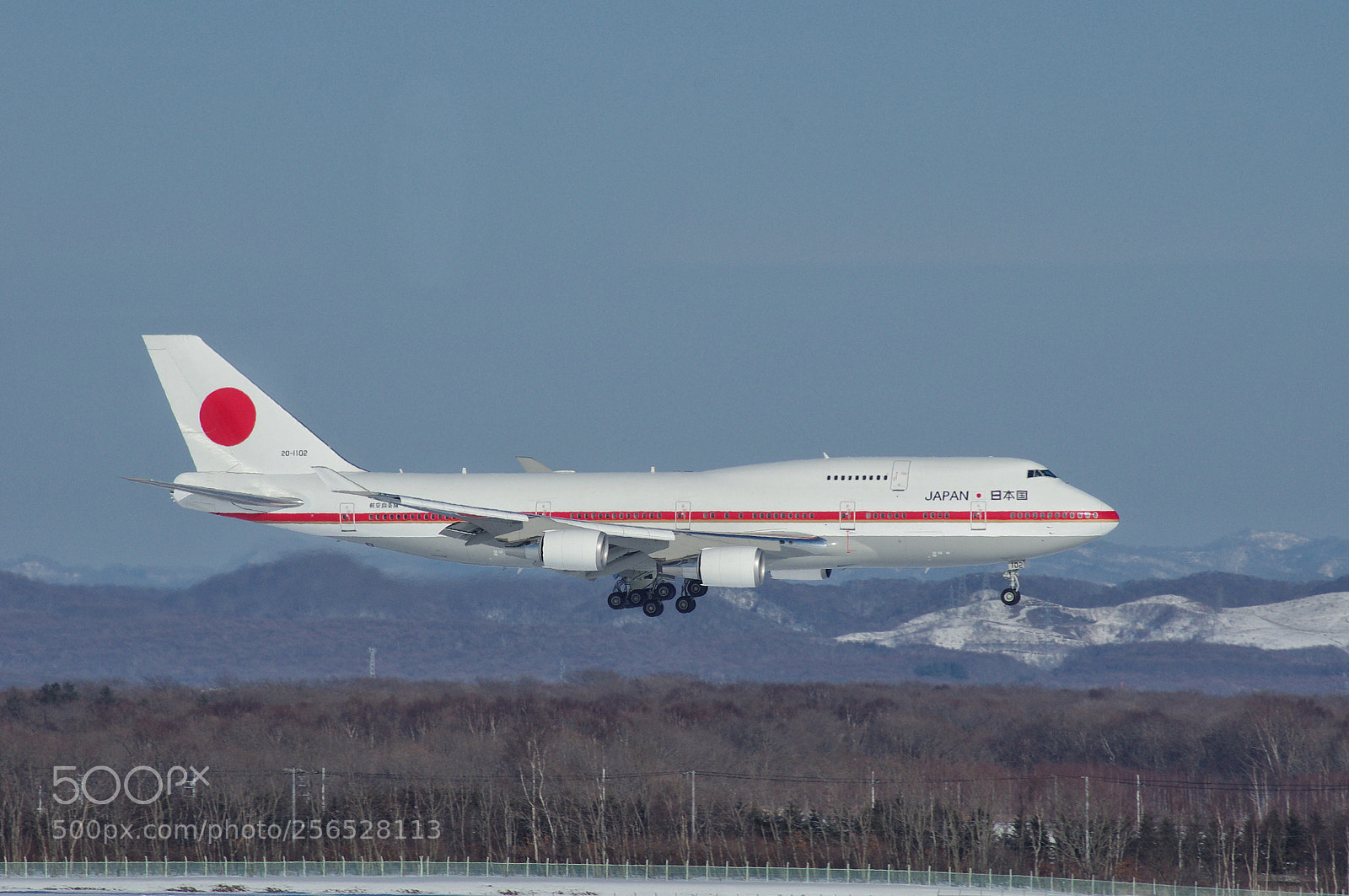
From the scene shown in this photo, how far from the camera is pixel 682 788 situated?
85.9 m

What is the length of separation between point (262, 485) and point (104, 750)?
34390mm

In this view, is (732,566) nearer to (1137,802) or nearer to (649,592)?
(649,592)

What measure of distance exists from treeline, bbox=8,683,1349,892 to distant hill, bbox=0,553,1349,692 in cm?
2097

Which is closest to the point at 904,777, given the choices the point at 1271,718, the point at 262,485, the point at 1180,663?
the point at 1271,718

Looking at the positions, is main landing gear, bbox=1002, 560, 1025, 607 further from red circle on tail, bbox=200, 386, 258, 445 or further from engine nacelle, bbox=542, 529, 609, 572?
red circle on tail, bbox=200, 386, 258, 445

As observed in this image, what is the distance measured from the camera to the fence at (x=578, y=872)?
232 feet

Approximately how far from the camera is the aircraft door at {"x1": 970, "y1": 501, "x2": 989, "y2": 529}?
5756 cm

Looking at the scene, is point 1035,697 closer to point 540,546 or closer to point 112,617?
point 540,546

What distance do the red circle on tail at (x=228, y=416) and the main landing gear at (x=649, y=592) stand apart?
1662 cm

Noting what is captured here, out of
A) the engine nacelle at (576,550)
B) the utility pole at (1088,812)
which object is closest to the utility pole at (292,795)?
the engine nacelle at (576,550)

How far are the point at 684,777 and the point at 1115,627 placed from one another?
357 feet

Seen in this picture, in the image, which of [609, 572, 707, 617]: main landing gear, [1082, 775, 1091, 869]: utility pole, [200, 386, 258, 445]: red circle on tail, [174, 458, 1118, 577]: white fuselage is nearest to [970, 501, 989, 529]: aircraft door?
[174, 458, 1118, 577]: white fuselage

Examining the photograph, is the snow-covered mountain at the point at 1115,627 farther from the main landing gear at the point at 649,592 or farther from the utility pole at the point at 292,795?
the main landing gear at the point at 649,592

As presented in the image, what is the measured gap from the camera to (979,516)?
5756 centimetres
